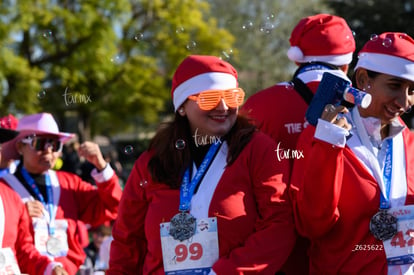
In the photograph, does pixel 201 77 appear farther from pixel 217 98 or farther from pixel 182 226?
pixel 182 226

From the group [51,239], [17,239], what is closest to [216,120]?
[17,239]

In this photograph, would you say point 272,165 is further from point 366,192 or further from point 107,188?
point 107,188

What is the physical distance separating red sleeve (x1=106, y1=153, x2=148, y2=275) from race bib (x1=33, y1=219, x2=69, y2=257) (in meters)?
1.51

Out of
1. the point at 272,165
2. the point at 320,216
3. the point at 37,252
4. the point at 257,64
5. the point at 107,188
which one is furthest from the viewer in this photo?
the point at 257,64

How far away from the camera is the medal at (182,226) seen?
313 centimetres

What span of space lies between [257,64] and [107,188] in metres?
9.48

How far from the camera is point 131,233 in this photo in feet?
11.3

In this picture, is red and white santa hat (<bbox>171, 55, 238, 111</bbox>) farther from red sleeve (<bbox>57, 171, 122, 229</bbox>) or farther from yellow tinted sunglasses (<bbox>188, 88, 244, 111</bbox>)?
red sleeve (<bbox>57, 171, 122, 229</bbox>)

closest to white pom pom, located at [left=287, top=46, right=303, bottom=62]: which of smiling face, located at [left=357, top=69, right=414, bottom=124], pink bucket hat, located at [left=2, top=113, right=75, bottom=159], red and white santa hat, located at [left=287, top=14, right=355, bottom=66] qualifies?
red and white santa hat, located at [left=287, top=14, right=355, bottom=66]

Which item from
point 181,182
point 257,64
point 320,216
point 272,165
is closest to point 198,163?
point 181,182

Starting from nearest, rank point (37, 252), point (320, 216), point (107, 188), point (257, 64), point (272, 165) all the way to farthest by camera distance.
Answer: point (320, 216) < point (272, 165) < point (37, 252) < point (107, 188) < point (257, 64)

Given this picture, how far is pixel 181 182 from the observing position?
327cm

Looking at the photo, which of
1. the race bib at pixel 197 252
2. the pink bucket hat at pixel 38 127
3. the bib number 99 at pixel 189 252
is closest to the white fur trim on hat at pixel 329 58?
the race bib at pixel 197 252

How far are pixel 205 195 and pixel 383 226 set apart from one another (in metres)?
0.83
